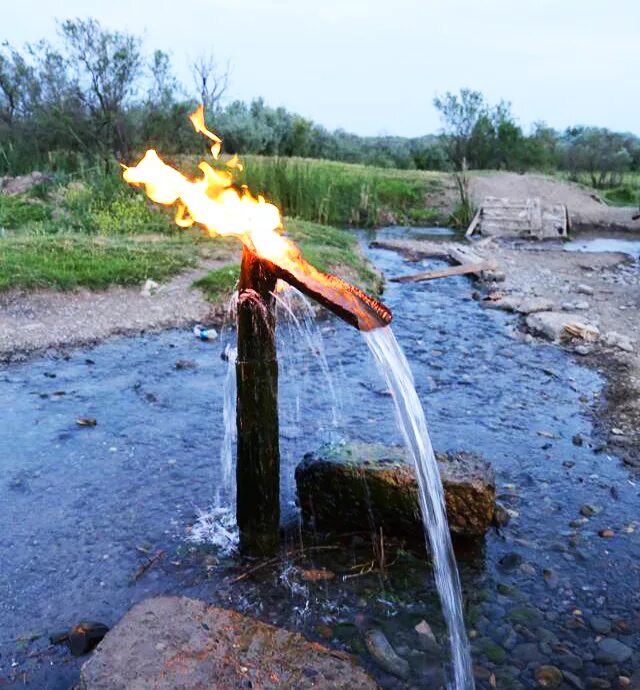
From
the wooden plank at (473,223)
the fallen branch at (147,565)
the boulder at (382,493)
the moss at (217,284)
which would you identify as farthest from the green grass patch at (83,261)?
the wooden plank at (473,223)

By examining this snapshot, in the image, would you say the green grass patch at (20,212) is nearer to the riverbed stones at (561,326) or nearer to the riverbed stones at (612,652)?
the riverbed stones at (561,326)

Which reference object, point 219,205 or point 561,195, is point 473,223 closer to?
point 561,195

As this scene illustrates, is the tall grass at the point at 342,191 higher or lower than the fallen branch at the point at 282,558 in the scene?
higher

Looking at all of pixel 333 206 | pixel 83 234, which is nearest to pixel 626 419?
pixel 83 234

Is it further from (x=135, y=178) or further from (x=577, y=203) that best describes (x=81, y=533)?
(x=577, y=203)

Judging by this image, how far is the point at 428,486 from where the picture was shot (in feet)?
15.4

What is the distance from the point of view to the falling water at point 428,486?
13.4 ft

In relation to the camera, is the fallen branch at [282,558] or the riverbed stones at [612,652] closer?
the riverbed stones at [612,652]

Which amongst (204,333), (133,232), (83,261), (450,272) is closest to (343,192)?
(450,272)

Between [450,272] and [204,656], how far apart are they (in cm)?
1263

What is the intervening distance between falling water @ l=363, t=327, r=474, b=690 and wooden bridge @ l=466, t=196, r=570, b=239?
58.8 ft

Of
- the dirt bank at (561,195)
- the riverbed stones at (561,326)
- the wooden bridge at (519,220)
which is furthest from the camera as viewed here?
the dirt bank at (561,195)

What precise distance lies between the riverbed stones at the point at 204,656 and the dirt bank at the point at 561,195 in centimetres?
2366

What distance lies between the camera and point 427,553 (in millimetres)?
4875
